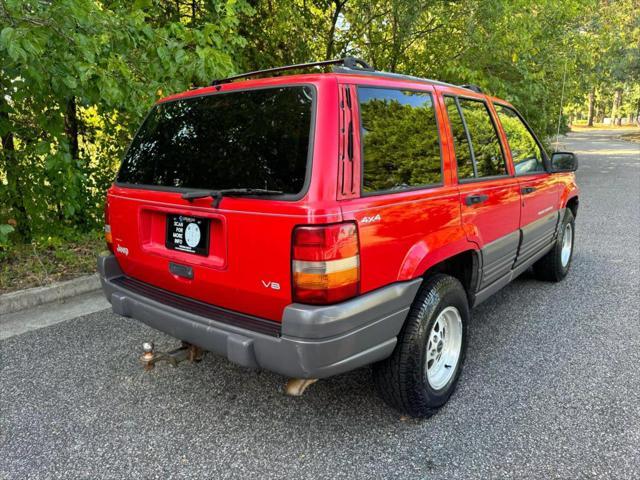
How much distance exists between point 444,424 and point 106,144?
18.5 ft

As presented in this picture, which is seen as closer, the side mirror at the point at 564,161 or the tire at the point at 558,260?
the side mirror at the point at 564,161

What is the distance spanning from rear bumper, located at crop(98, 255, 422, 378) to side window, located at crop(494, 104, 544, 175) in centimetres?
192

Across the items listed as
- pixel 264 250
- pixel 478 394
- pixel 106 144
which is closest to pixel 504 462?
pixel 478 394

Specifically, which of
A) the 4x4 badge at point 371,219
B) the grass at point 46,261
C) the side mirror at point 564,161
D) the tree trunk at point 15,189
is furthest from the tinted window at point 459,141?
the tree trunk at point 15,189

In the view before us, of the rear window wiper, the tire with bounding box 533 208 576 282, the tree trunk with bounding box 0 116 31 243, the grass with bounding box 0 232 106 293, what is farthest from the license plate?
the tree trunk with bounding box 0 116 31 243

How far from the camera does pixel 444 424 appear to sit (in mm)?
2621

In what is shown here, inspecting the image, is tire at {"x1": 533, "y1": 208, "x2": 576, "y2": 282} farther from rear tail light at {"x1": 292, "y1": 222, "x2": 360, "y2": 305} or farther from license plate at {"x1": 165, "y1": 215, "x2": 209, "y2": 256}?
license plate at {"x1": 165, "y1": 215, "x2": 209, "y2": 256}

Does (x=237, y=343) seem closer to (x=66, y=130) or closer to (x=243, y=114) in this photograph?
(x=243, y=114)

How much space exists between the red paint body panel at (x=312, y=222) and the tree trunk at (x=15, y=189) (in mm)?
3342

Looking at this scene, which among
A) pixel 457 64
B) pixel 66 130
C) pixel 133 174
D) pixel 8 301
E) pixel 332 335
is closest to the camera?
pixel 332 335

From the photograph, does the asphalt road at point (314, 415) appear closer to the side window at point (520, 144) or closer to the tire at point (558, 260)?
the tire at point (558, 260)

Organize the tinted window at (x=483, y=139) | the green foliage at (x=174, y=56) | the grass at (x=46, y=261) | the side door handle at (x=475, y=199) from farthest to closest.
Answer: the grass at (x=46, y=261), the green foliage at (x=174, y=56), the tinted window at (x=483, y=139), the side door handle at (x=475, y=199)

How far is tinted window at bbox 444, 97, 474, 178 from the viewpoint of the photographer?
292 cm

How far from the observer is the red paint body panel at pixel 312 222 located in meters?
2.09
